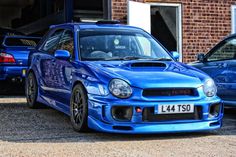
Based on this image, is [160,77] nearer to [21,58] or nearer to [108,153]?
[108,153]

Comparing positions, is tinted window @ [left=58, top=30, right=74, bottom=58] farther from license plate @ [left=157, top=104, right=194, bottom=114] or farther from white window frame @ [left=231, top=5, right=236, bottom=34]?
white window frame @ [left=231, top=5, right=236, bottom=34]

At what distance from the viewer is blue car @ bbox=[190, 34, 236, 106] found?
796cm

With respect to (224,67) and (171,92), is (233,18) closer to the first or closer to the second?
(224,67)

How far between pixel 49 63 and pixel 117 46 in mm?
1263

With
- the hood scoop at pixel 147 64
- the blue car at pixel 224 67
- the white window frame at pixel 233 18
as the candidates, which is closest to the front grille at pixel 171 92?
the hood scoop at pixel 147 64

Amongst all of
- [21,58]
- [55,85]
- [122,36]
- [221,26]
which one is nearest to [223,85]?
[122,36]

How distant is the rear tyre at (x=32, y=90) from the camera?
28.2 feet

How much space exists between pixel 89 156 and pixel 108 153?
232 millimetres

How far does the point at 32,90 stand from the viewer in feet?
28.7

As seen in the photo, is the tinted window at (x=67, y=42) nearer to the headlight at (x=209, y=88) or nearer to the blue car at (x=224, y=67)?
the headlight at (x=209, y=88)

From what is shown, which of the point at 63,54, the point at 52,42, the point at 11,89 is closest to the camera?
the point at 63,54

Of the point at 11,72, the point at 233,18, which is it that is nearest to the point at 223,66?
the point at 11,72

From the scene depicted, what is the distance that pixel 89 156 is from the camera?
16.8ft

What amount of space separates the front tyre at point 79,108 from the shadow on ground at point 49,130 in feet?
0.35
